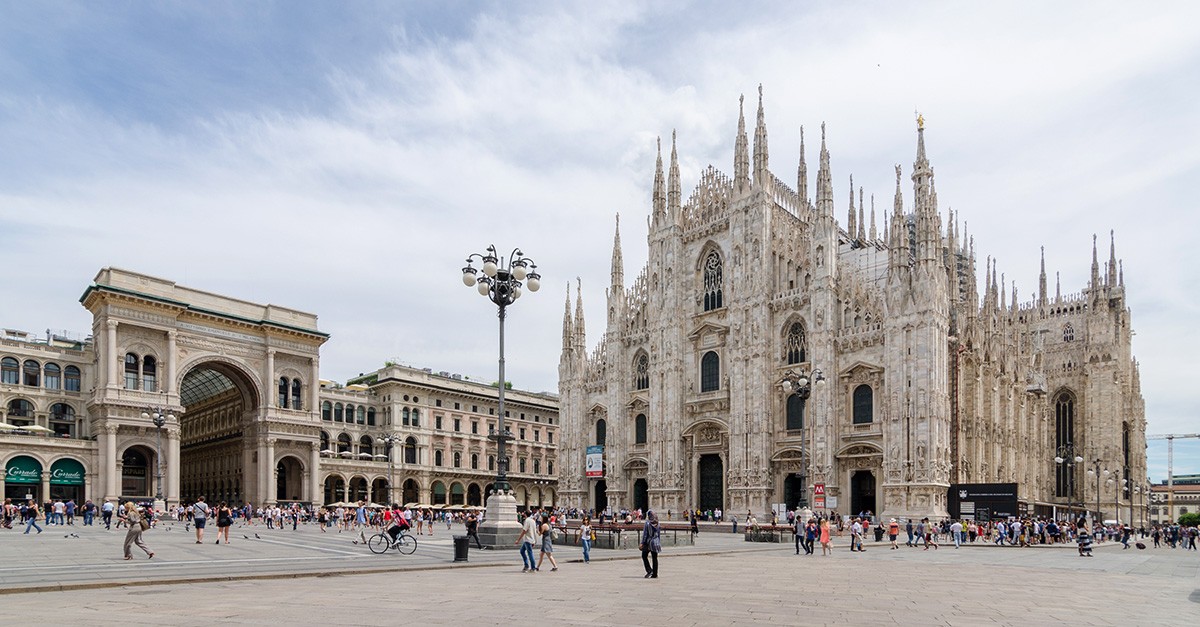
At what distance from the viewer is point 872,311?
52000 millimetres

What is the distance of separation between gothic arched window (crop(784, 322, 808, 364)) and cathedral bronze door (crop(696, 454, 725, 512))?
27.4 feet

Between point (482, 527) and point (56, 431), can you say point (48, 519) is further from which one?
point (482, 527)

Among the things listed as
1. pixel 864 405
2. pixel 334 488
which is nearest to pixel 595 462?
pixel 864 405

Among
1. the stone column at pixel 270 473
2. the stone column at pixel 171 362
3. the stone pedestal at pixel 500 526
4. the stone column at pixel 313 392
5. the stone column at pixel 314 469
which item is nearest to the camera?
the stone pedestal at pixel 500 526

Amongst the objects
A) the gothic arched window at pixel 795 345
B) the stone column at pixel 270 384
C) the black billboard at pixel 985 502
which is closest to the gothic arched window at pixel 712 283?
the gothic arched window at pixel 795 345

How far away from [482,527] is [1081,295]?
76.8m

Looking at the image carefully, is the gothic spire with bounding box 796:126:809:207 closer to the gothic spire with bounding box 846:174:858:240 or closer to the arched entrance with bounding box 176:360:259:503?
the gothic spire with bounding box 846:174:858:240

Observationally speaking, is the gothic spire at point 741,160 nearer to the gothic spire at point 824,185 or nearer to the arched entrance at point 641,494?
the gothic spire at point 824,185

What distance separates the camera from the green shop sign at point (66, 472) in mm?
57575

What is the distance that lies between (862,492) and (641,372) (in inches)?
699

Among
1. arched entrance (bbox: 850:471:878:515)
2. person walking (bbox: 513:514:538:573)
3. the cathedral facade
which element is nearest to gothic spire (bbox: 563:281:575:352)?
the cathedral facade

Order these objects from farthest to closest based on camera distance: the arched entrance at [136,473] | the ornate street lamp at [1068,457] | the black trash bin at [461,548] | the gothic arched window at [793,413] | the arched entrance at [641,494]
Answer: the ornate street lamp at [1068,457], the arched entrance at [641,494], the arched entrance at [136,473], the gothic arched window at [793,413], the black trash bin at [461,548]

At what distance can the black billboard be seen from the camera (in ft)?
140

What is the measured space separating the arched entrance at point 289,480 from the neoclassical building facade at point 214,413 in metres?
0.11
